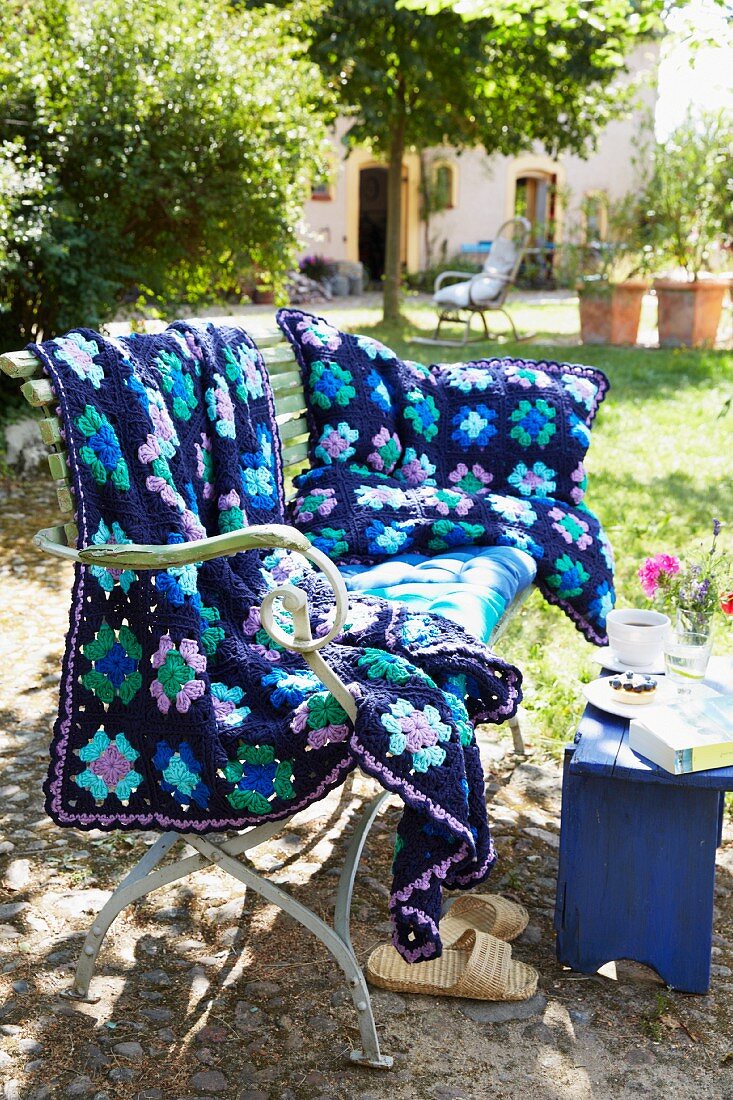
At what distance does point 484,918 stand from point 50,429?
129cm

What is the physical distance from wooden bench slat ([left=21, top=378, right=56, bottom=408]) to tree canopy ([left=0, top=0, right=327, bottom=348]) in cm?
385

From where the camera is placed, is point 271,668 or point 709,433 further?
point 709,433

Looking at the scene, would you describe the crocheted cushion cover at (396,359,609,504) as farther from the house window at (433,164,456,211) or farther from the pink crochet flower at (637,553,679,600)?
the house window at (433,164,456,211)

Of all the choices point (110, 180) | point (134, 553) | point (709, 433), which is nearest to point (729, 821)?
point (134, 553)

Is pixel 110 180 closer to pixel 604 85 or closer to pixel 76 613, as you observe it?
pixel 76 613

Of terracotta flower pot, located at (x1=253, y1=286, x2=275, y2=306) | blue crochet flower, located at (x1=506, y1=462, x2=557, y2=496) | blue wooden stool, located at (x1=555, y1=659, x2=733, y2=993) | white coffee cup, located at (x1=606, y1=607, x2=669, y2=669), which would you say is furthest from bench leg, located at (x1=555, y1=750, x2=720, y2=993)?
terracotta flower pot, located at (x1=253, y1=286, x2=275, y2=306)

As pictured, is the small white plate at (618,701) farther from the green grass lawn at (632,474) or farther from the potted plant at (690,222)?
the potted plant at (690,222)

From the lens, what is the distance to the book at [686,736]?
203 cm

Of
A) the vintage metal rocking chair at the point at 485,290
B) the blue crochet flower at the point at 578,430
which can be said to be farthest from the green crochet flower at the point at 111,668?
the vintage metal rocking chair at the point at 485,290

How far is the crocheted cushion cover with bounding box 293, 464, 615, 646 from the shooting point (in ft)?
9.77

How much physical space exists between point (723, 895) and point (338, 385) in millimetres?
1621

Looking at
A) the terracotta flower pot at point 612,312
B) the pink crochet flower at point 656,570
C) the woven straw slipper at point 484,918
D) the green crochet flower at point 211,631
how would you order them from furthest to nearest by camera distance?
the terracotta flower pot at point 612,312
the pink crochet flower at point 656,570
the woven straw slipper at point 484,918
the green crochet flower at point 211,631

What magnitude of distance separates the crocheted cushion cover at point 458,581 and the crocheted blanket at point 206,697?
7.8 inches

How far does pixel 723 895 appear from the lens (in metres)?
2.51
